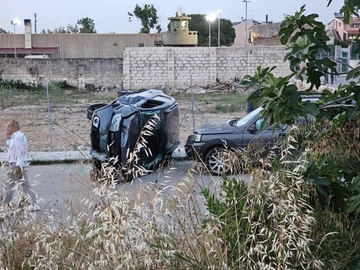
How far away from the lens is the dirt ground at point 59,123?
17247 mm

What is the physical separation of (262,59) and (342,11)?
40.8 metres

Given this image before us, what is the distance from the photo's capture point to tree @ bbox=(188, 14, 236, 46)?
79.1 m

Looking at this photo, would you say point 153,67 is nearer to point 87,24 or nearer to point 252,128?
point 252,128

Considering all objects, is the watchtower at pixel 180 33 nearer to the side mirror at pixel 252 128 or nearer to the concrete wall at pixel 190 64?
the concrete wall at pixel 190 64

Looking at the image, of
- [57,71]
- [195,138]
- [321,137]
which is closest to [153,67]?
[57,71]

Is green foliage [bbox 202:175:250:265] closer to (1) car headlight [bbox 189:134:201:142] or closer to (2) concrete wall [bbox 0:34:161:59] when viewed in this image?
(1) car headlight [bbox 189:134:201:142]

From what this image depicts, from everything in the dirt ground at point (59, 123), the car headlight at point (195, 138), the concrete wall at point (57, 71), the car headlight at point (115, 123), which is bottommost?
the dirt ground at point (59, 123)

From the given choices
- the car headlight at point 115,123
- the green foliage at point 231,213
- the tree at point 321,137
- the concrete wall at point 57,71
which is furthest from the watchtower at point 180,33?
the green foliage at point 231,213

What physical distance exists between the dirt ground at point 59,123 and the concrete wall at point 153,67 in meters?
9.62

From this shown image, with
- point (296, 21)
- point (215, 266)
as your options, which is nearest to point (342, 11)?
point (296, 21)

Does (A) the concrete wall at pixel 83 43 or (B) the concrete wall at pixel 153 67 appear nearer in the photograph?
(B) the concrete wall at pixel 153 67

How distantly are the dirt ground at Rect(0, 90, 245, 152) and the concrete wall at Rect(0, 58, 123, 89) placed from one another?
9.44 meters

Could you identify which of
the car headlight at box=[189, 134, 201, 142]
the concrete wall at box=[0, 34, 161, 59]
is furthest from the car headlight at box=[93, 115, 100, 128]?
the concrete wall at box=[0, 34, 161, 59]

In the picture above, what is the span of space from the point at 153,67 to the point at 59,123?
67.8 feet
